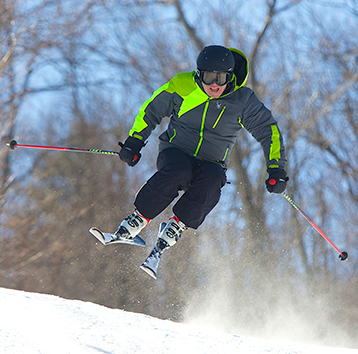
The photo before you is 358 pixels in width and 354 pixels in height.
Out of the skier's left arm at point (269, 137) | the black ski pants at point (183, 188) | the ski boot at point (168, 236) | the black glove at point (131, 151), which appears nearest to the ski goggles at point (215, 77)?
the skier's left arm at point (269, 137)

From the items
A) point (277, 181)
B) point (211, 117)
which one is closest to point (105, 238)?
point (211, 117)

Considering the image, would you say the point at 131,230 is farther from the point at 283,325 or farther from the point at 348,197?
the point at 348,197

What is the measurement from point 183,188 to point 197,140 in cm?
46

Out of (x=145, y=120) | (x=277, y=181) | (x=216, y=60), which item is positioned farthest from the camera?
(x=145, y=120)

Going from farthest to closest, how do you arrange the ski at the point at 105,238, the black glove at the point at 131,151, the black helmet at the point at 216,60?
1. the black glove at the point at 131,151
2. the ski at the point at 105,238
3. the black helmet at the point at 216,60

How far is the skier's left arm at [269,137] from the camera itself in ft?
11.5

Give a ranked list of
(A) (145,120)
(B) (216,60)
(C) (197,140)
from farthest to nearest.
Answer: (A) (145,120), (C) (197,140), (B) (216,60)

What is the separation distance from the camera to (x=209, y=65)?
10.7ft

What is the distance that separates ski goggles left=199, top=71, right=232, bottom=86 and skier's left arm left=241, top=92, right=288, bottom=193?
330 mm

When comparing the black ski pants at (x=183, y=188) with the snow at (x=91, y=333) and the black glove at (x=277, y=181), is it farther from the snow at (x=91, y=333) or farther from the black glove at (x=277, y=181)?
the snow at (x=91, y=333)

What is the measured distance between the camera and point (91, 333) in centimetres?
368

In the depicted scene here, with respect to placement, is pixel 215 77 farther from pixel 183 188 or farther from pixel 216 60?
pixel 183 188

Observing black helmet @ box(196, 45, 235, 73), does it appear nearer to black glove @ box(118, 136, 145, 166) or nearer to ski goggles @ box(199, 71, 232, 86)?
ski goggles @ box(199, 71, 232, 86)

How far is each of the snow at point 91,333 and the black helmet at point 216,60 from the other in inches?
94.3
